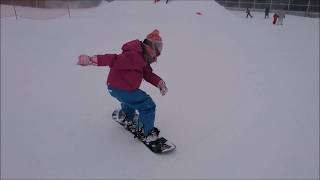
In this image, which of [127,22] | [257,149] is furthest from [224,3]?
[257,149]

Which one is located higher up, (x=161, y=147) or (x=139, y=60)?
(x=139, y=60)

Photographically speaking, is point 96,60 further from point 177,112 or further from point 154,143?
point 177,112

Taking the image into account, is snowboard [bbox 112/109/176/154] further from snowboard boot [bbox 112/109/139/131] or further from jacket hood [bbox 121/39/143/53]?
jacket hood [bbox 121/39/143/53]

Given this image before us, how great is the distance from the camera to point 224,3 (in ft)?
84.5

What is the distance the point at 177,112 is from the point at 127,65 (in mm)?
1784

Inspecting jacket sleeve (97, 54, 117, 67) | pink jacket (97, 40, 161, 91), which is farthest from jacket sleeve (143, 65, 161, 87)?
jacket sleeve (97, 54, 117, 67)

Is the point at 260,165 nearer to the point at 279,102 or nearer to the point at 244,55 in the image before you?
the point at 279,102

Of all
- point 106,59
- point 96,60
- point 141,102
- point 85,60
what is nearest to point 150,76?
point 141,102

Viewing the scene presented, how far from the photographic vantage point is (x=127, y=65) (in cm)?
410

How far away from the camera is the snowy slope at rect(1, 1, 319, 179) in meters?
4.15

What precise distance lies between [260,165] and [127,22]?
11790 mm

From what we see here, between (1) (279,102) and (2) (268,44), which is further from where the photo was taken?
(2) (268,44)

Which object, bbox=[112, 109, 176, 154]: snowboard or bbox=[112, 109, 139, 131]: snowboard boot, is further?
bbox=[112, 109, 139, 131]: snowboard boot

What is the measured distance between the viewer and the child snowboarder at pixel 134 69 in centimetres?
411
